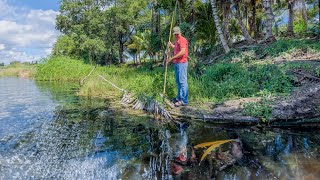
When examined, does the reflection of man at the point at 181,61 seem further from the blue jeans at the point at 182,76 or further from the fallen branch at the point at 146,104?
the fallen branch at the point at 146,104

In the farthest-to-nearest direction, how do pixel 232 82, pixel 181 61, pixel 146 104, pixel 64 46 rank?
pixel 64 46
pixel 232 82
pixel 146 104
pixel 181 61

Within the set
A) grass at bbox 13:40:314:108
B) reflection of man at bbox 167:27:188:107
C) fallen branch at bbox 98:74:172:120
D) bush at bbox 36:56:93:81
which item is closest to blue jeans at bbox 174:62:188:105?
reflection of man at bbox 167:27:188:107

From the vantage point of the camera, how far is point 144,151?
4734mm

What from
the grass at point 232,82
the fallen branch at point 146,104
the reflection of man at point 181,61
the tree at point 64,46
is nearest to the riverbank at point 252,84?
the grass at point 232,82

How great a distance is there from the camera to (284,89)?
281 inches

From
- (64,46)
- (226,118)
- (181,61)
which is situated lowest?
(226,118)

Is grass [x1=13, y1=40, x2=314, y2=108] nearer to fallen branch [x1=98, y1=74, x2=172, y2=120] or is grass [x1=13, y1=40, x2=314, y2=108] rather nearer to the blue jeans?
fallen branch [x1=98, y1=74, x2=172, y2=120]

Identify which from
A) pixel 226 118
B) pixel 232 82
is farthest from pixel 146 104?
pixel 232 82

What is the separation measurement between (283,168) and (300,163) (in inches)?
13.1

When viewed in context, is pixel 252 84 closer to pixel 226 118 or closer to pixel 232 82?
Result: pixel 232 82

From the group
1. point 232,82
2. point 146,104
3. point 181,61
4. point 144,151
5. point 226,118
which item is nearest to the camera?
point 144,151

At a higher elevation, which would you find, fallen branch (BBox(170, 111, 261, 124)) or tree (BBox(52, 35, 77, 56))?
tree (BBox(52, 35, 77, 56))

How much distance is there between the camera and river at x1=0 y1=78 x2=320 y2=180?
3926 millimetres

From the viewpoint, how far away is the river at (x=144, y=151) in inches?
155
